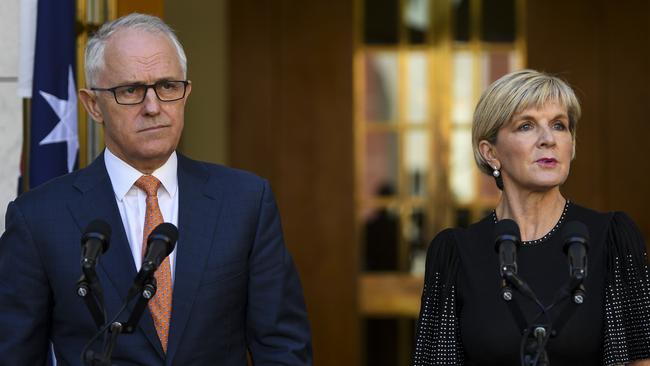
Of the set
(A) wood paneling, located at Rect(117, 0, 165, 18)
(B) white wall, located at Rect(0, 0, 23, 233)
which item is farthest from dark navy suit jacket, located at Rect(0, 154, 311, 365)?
(A) wood paneling, located at Rect(117, 0, 165, 18)

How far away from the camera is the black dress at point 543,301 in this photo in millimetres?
2938

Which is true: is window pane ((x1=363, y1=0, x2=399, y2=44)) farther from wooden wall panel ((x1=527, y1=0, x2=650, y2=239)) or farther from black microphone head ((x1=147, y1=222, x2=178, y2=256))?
black microphone head ((x1=147, y1=222, x2=178, y2=256))

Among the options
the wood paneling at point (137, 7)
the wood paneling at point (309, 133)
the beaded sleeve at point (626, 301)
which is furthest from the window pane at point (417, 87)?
the beaded sleeve at point (626, 301)

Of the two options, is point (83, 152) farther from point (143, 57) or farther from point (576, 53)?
point (576, 53)

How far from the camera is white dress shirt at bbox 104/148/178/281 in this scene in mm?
2826

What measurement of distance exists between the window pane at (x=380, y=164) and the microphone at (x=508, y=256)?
4153 millimetres

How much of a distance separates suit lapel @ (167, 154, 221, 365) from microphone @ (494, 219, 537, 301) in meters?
0.73

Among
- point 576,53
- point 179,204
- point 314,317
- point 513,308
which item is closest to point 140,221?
point 179,204

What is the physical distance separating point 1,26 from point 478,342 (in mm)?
1978

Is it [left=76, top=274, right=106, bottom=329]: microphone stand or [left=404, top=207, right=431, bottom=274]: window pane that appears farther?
[left=404, top=207, right=431, bottom=274]: window pane

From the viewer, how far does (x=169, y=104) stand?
279 cm

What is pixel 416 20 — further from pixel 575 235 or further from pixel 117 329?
pixel 117 329

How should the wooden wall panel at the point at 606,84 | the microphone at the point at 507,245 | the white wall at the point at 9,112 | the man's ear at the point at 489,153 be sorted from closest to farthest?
the microphone at the point at 507,245, the man's ear at the point at 489,153, the white wall at the point at 9,112, the wooden wall panel at the point at 606,84

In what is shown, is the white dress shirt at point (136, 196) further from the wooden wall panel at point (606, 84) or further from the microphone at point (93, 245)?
the wooden wall panel at point (606, 84)
